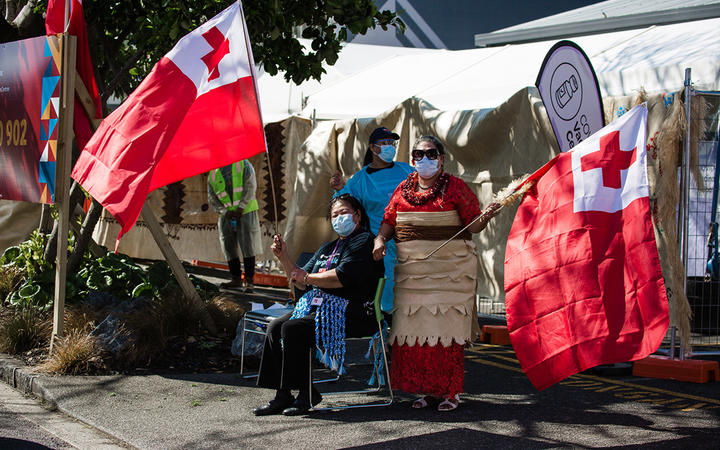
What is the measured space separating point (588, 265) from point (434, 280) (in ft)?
3.80

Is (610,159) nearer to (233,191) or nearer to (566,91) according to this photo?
(566,91)

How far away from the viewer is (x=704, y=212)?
7242mm

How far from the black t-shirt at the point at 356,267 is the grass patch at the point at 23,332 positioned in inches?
118

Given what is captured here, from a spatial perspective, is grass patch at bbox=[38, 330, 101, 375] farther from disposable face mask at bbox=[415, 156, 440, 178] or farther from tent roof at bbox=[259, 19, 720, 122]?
Result: tent roof at bbox=[259, 19, 720, 122]

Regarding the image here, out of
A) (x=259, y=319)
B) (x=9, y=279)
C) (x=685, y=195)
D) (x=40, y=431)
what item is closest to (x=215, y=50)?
(x=259, y=319)

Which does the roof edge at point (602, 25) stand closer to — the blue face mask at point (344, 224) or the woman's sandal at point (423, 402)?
the blue face mask at point (344, 224)

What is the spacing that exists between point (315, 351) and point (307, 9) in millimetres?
3908

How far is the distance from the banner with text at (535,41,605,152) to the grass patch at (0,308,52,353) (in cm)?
474

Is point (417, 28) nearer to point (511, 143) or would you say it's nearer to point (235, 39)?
point (511, 143)

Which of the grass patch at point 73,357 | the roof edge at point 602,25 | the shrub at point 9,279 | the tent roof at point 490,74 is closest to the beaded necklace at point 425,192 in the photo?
the tent roof at point 490,74

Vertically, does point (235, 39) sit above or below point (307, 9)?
below

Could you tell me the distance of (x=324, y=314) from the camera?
226 inches

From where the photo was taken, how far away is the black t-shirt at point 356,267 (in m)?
5.76

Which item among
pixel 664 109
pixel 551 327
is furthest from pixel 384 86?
pixel 551 327
